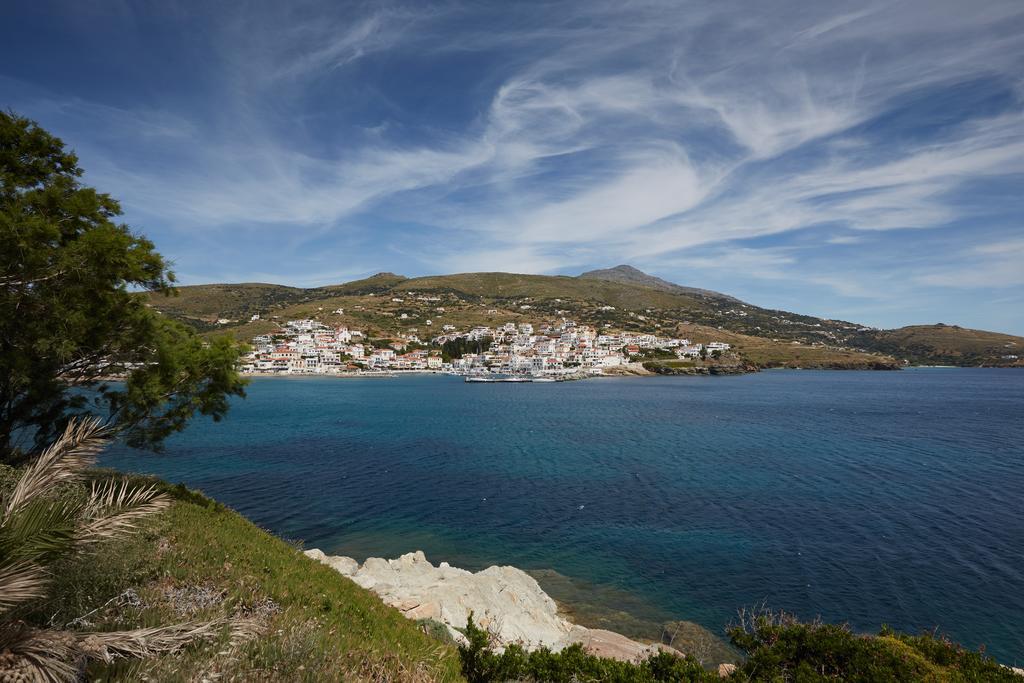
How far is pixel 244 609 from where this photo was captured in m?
7.13

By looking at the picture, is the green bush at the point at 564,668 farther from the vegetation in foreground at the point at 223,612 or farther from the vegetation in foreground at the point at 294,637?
the vegetation in foreground at the point at 223,612

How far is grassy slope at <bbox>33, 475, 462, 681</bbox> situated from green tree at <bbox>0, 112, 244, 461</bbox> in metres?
4.00

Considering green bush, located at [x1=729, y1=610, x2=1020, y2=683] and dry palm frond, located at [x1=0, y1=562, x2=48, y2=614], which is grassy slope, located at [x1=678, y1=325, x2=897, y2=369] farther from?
dry palm frond, located at [x1=0, y1=562, x2=48, y2=614]

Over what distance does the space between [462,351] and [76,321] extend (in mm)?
141678

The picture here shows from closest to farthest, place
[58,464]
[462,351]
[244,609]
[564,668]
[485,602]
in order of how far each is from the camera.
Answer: [58,464]
[564,668]
[244,609]
[485,602]
[462,351]

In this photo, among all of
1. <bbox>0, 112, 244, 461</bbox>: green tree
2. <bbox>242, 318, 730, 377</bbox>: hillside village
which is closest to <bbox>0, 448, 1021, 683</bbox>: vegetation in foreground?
<bbox>0, 112, 244, 461</bbox>: green tree

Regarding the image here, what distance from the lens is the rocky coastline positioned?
11655 mm

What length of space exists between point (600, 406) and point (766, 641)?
194ft

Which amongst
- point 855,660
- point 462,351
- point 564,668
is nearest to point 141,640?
point 564,668

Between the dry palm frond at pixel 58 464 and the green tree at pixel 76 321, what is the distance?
6753 millimetres

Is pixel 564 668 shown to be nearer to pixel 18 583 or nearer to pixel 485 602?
pixel 18 583

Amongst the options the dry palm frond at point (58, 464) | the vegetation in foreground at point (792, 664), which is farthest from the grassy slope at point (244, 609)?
the dry palm frond at point (58, 464)

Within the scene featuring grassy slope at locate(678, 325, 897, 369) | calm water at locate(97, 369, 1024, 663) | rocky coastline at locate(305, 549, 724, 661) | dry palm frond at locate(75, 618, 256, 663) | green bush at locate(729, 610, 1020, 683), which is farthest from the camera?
grassy slope at locate(678, 325, 897, 369)

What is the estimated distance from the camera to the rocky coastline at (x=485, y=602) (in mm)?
11655
